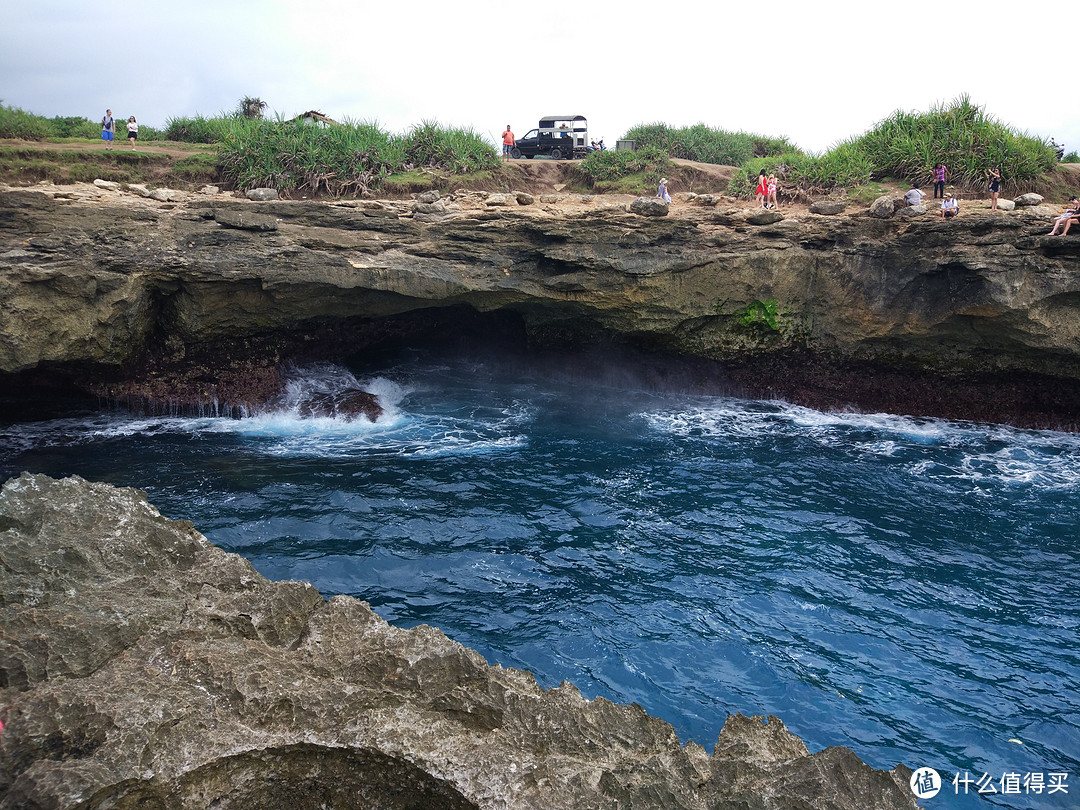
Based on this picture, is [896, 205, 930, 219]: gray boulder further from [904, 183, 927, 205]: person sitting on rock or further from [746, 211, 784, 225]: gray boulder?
[746, 211, 784, 225]: gray boulder

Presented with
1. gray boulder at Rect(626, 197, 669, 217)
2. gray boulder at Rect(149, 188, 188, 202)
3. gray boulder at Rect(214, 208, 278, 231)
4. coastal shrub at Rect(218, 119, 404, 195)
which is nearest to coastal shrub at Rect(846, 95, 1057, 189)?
gray boulder at Rect(626, 197, 669, 217)

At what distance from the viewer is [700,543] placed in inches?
435

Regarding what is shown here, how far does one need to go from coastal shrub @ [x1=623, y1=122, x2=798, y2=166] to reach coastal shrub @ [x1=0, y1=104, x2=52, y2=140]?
19.1 m

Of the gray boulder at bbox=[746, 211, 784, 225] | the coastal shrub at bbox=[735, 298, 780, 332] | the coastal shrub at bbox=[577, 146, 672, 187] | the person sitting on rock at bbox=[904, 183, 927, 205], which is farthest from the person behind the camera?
the coastal shrub at bbox=[577, 146, 672, 187]

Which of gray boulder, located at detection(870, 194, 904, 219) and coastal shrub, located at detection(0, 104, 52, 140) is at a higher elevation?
coastal shrub, located at detection(0, 104, 52, 140)

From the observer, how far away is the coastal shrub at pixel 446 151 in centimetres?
2217

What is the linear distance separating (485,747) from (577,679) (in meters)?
3.42

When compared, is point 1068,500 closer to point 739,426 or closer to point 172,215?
point 739,426

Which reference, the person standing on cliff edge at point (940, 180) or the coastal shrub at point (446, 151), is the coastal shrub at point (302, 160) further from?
the person standing on cliff edge at point (940, 180)

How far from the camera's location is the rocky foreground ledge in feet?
14.2

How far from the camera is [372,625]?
605 cm

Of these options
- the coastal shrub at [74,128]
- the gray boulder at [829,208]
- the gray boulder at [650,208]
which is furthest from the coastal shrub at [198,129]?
the gray boulder at [829,208]

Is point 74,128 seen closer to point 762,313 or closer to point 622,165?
point 622,165

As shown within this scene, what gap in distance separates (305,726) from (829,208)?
16.4 m
